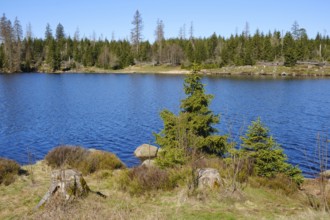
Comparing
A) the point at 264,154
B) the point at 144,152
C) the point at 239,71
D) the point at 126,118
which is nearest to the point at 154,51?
the point at 239,71

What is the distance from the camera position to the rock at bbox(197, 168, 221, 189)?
11.3 m

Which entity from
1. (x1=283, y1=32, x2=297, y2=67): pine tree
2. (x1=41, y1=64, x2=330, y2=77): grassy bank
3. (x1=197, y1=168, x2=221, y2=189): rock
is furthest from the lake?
(x1=283, y1=32, x2=297, y2=67): pine tree

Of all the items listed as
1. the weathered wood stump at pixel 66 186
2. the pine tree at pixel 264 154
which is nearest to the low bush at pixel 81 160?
the weathered wood stump at pixel 66 186

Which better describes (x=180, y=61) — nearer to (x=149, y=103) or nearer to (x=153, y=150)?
(x=149, y=103)

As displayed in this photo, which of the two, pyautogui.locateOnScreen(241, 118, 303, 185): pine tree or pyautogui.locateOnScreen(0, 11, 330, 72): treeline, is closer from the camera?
pyautogui.locateOnScreen(241, 118, 303, 185): pine tree

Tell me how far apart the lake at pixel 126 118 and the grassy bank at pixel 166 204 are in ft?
14.1

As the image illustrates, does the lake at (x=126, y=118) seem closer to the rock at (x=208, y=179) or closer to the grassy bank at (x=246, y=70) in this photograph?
the rock at (x=208, y=179)

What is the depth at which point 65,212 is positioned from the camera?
8.38 meters

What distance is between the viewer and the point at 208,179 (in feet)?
37.4

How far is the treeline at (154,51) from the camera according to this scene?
109 metres

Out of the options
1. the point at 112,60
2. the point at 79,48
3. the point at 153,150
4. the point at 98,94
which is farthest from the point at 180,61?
the point at 153,150

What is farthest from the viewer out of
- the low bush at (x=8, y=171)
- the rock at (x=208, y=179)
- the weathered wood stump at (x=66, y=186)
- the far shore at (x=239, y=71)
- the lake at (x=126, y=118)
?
the far shore at (x=239, y=71)

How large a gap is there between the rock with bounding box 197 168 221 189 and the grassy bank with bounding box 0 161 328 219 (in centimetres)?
30

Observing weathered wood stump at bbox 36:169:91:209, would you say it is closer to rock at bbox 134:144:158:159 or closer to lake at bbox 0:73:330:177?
lake at bbox 0:73:330:177
